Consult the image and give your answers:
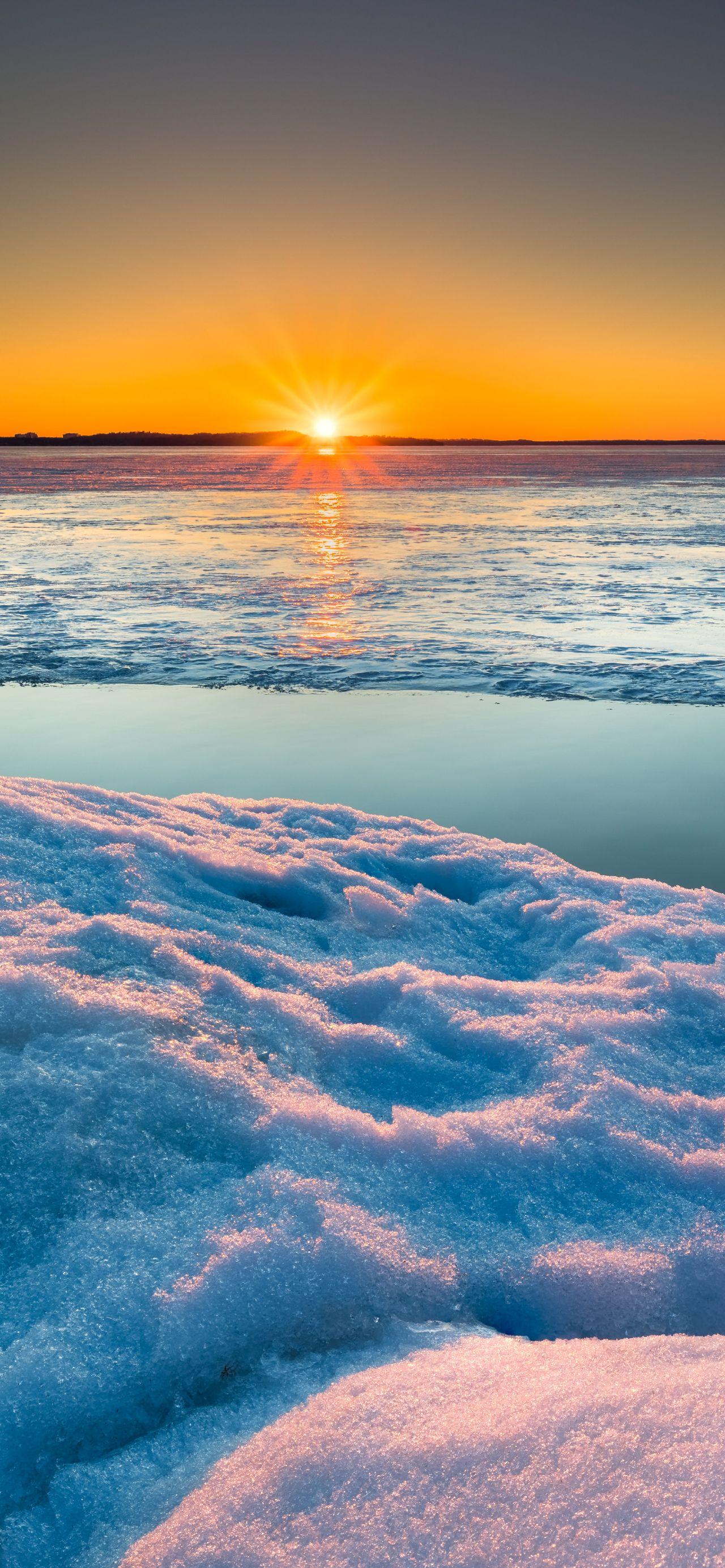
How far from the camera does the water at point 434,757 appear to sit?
5484 millimetres

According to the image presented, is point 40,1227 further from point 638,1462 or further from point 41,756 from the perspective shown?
point 41,756

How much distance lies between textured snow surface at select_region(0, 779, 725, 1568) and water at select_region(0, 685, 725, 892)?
175cm

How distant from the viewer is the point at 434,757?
6.76 meters

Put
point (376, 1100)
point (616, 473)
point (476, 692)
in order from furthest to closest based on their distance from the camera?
point (616, 473)
point (476, 692)
point (376, 1100)

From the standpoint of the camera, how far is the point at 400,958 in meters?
3.43

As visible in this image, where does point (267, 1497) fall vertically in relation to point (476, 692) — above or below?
below

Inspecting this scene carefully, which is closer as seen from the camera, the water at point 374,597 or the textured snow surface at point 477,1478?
the textured snow surface at point 477,1478

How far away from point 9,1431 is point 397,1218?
888 mm

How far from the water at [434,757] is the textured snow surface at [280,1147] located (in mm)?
1752

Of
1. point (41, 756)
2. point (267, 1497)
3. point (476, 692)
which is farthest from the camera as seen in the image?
point (476, 692)

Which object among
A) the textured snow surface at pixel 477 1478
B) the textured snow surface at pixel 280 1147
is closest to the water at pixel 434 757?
the textured snow surface at pixel 280 1147

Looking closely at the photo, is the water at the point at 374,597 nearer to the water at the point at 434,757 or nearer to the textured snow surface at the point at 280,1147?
the water at the point at 434,757

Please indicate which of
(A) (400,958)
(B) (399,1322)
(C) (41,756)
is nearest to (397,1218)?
(B) (399,1322)

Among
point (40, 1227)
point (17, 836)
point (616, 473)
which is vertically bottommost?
point (40, 1227)
